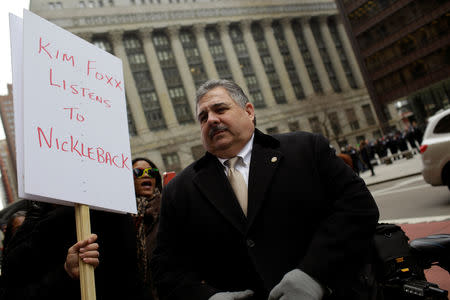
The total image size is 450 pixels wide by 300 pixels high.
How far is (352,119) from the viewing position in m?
58.1

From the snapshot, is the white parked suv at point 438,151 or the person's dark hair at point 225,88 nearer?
the person's dark hair at point 225,88

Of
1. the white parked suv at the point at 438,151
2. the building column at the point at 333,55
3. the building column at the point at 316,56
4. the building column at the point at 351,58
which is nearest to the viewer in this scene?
the white parked suv at the point at 438,151

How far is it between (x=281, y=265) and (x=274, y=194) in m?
0.39

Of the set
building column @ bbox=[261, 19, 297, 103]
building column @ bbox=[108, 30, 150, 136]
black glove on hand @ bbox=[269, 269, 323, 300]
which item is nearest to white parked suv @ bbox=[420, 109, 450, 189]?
black glove on hand @ bbox=[269, 269, 323, 300]

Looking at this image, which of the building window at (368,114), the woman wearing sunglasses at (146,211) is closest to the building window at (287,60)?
the building window at (368,114)

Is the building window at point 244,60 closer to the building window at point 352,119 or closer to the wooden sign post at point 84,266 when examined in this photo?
the building window at point 352,119

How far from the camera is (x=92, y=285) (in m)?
1.70

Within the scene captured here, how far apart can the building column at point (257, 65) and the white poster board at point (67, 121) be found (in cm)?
5240

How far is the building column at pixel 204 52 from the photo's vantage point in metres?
51.9

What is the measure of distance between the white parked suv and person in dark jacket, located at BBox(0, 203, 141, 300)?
7026 mm

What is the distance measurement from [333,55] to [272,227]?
6616 centimetres

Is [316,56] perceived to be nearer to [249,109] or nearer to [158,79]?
[158,79]

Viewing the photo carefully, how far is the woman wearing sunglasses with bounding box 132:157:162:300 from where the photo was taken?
10.5ft

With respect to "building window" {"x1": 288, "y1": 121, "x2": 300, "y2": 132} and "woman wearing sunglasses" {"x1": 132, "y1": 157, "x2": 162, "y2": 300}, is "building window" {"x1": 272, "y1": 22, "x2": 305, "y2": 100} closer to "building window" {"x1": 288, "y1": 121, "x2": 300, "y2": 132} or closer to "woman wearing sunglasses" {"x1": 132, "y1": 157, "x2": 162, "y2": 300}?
"building window" {"x1": 288, "y1": 121, "x2": 300, "y2": 132}
